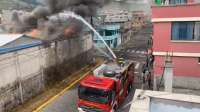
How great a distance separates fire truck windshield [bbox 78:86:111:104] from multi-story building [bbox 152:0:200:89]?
6.37m

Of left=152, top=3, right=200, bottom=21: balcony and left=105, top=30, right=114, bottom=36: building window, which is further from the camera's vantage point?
left=105, top=30, right=114, bottom=36: building window

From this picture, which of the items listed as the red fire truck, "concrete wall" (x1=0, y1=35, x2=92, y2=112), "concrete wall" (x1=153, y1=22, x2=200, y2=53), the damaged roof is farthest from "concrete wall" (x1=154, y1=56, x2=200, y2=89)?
the damaged roof

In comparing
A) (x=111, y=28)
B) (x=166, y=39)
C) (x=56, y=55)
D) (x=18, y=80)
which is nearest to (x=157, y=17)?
(x=166, y=39)

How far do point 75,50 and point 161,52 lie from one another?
9847 millimetres

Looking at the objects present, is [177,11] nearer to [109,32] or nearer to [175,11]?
[175,11]

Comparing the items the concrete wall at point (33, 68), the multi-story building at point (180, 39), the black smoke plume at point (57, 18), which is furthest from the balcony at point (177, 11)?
the black smoke plume at point (57, 18)

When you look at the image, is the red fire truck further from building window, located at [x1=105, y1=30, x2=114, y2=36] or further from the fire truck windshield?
building window, located at [x1=105, y1=30, x2=114, y2=36]

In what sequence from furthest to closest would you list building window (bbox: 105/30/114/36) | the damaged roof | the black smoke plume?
1. building window (bbox: 105/30/114/36)
2. the black smoke plume
3. the damaged roof

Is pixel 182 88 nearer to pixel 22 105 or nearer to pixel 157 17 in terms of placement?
pixel 157 17

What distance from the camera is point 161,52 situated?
17.8 metres

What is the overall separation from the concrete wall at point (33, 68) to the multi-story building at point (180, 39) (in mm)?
8395

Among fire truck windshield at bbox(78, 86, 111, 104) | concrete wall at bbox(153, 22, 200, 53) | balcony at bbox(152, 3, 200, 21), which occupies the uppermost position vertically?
balcony at bbox(152, 3, 200, 21)

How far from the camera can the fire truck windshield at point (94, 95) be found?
503 inches

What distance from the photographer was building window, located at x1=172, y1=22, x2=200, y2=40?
1662cm
